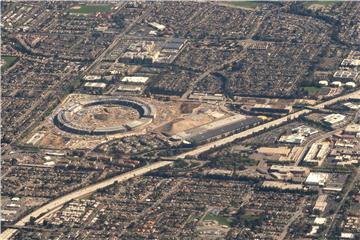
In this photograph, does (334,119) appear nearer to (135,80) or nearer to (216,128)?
(216,128)

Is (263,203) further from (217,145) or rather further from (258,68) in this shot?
(258,68)

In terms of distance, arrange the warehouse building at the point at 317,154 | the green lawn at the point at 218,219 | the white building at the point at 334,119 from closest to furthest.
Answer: the green lawn at the point at 218,219 < the warehouse building at the point at 317,154 < the white building at the point at 334,119

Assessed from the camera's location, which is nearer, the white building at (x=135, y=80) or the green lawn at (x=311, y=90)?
the green lawn at (x=311, y=90)

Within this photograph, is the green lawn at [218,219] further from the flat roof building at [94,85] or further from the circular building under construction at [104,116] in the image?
the flat roof building at [94,85]

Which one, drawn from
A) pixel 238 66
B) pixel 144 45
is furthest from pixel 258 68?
pixel 144 45

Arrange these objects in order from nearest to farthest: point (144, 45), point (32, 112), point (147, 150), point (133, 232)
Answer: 1. point (133, 232)
2. point (147, 150)
3. point (32, 112)
4. point (144, 45)

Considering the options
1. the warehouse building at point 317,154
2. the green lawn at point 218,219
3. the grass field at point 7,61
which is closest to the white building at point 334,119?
the warehouse building at point 317,154
